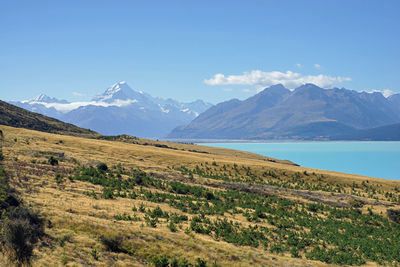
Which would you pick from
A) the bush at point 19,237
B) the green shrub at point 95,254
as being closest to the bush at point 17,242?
the bush at point 19,237

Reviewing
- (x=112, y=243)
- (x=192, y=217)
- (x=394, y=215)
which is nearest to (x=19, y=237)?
(x=112, y=243)

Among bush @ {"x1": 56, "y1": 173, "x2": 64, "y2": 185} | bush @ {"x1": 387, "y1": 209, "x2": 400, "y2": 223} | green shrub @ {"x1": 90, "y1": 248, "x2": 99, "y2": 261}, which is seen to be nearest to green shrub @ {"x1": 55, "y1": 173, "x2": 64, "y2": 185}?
bush @ {"x1": 56, "y1": 173, "x2": 64, "y2": 185}

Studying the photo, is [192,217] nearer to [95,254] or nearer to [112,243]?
[112,243]

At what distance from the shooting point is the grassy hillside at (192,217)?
834 inches

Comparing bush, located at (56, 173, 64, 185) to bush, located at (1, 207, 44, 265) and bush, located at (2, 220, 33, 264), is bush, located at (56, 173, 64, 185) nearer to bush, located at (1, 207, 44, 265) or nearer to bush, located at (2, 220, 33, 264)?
bush, located at (1, 207, 44, 265)

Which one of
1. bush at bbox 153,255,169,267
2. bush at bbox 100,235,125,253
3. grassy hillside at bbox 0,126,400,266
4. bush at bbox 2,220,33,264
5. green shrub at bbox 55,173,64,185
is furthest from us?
green shrub at bbox 55,173,64,185

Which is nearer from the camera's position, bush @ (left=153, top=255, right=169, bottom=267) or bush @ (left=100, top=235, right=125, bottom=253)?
bush @ (left=153, top=255, right=169, bottom=267)

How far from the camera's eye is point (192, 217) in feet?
110

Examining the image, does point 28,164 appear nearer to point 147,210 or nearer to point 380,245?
point 147,210

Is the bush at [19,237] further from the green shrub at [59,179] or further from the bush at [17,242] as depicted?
the green shrub at [59,179]

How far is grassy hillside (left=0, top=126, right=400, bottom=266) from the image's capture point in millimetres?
21172

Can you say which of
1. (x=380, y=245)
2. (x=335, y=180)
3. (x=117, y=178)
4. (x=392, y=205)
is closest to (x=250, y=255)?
(x=380, y=245)

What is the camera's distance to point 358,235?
3516 cm

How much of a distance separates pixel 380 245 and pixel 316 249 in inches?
315
